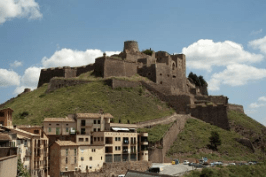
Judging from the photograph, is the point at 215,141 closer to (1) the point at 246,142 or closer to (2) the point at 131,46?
(1) the point at 246,142

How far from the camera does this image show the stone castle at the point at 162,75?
80.1m

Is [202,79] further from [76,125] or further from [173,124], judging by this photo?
[76,125]

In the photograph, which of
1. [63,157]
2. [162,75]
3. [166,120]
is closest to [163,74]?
[162,75]

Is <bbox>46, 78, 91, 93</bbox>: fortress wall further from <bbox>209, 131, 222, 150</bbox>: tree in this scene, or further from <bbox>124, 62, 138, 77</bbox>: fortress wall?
<bbox>209, 131, 222, 150</bbox>: tree

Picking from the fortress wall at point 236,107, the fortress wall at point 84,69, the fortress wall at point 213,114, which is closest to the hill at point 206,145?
the fortress wall at point 213,114

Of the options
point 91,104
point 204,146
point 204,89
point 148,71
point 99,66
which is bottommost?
point 204,146

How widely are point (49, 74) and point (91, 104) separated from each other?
28397mm

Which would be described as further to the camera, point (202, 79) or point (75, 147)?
point (202, 79)

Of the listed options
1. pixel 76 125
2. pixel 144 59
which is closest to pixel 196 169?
pixel 76 125

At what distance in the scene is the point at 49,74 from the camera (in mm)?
99375

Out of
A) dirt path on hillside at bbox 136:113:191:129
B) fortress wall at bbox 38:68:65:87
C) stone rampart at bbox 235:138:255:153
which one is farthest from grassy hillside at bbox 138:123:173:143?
fortress wall at bbox 38:68:65:87

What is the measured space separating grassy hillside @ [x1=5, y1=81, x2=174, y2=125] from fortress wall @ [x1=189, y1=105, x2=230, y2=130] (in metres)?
5.78

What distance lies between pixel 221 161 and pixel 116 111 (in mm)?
23974

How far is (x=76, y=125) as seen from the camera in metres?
57.6
